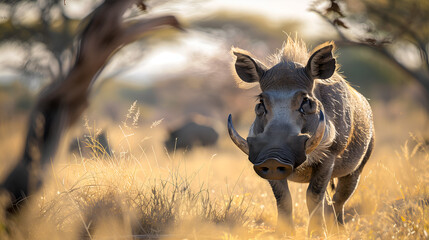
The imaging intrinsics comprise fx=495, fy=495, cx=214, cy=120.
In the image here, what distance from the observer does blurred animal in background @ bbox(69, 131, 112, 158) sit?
165 inches

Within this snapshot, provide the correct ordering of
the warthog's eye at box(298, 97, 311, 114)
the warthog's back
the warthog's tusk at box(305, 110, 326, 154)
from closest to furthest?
the warthog's tusk at box(305, 110, 326, 154) < the warthog's eye at box(298, 97, 311, 114) < the warthog's back

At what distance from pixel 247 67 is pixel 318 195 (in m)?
1.22

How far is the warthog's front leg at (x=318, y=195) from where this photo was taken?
389 centimetres

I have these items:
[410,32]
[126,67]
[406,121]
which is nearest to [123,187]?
[410,32]

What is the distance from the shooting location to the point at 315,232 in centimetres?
391

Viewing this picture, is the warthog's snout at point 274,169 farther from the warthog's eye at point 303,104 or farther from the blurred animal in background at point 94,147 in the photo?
the blurred animal in background at point 94,147

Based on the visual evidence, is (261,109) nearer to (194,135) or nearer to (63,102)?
(63,102)

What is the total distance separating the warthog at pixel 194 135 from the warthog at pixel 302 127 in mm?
6508

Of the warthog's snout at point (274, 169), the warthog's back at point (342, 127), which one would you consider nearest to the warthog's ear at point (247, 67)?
the warthog's back at point (342, 127)

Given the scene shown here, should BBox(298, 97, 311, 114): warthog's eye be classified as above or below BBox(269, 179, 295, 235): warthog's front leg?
above

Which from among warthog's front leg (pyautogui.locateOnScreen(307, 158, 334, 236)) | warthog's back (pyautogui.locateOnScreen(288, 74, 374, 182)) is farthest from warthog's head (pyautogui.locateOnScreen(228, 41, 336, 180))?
warthog's front leg (pyautogui.locateOnScreen(307, 158, 334, 236))

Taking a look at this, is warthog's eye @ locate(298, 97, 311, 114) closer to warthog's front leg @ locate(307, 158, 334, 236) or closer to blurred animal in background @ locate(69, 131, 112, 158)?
warthog's front leg @ locate(307, 158, 334, 236)

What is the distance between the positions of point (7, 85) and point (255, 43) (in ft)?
53.4

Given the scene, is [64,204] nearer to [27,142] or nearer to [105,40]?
[27,142]
